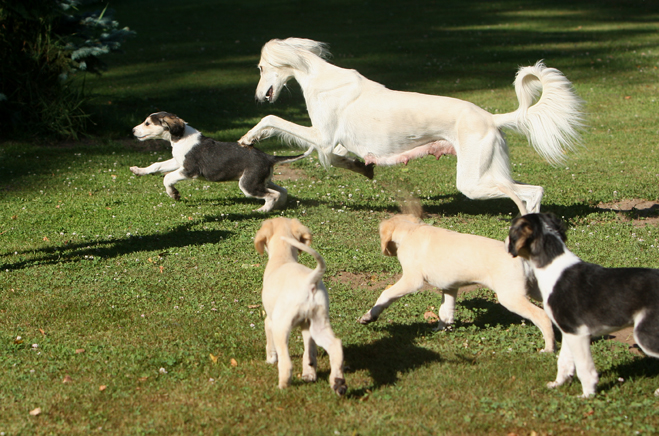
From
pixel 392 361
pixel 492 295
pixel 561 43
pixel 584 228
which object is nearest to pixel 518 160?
pixel 584 228

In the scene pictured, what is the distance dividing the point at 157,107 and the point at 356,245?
973 cm

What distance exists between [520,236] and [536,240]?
123 millimetres

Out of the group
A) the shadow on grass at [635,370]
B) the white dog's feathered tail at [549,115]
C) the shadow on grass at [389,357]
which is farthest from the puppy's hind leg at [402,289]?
the white dog's feathered tail at [549,115]

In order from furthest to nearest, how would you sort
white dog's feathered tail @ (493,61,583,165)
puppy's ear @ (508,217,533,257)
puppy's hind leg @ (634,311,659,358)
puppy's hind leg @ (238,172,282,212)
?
puppy's hind leg @ (238,172,282,212)
white dog's feathered tail @ (493,61,583,165)
puppy's ear @ (508,217,533,257)
puppy's hind leg @ (634,311,659,358)

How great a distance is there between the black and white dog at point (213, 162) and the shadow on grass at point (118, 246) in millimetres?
1109

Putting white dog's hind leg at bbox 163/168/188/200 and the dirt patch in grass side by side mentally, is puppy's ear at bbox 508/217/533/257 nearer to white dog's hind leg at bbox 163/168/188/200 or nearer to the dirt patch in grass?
the dirt patch in grass

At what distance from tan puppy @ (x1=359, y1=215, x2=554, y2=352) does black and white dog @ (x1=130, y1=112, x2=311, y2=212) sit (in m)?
3.80

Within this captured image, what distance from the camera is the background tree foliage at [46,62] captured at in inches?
501

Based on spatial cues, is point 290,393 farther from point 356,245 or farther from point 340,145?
point 340,145

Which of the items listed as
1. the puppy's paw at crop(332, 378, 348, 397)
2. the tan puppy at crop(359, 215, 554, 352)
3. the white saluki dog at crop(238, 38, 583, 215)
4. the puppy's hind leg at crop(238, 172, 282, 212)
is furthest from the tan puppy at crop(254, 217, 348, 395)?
the puppy's hind leg at crop(238, 172, 282, 212)

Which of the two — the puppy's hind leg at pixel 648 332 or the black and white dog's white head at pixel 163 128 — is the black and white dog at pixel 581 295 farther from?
the black and white dog's white head at pixel 163 128

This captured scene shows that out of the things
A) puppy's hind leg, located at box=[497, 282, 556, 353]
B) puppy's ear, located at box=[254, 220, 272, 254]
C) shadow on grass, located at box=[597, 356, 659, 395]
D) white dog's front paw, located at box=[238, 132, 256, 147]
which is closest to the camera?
shadow on grass, located at box=[597, 356, 659, 395]

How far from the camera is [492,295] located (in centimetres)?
621

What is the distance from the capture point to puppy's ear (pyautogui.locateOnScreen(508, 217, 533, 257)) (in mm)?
4250
